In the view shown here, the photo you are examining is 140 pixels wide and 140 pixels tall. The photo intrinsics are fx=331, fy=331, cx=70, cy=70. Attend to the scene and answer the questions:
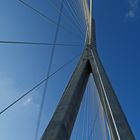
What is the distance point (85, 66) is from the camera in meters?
11.2

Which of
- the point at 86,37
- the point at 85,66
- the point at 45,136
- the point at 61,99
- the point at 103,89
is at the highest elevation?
the point at 86,37

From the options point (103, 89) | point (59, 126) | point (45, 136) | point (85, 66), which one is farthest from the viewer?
point (85, 66)

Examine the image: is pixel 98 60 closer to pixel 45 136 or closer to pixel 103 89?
pixel 103 89

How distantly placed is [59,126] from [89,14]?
323 inches

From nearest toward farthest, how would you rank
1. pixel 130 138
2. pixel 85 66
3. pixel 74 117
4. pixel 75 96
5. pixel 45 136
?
pixel 45 136 < pixel 130 138 < pixel 74 117 < pixel 75 96 < pixel 85 66

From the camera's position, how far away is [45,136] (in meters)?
6.25

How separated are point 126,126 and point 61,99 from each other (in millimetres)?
1758

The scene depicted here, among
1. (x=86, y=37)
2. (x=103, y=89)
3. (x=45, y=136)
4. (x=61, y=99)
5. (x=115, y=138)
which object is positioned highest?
(x=86, y=37)

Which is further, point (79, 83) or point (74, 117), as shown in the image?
point (79, 83)

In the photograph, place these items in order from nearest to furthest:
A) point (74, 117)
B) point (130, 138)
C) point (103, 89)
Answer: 1. point (130, 138)
2. point (74, 117)
3. point (103, 89)

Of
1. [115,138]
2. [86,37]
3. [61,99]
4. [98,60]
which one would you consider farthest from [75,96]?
[86,37]

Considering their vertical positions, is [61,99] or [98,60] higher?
[98,60]

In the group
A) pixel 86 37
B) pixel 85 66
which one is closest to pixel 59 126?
pixel 85 66

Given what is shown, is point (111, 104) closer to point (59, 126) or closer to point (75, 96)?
point (75, 96)
